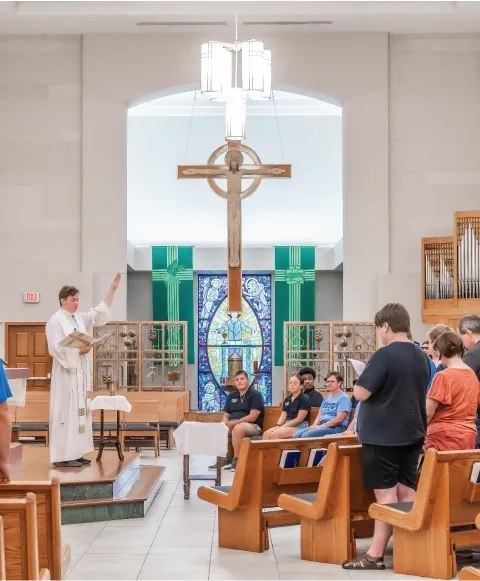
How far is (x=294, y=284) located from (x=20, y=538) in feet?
51.6

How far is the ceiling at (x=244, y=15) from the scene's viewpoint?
1398 centimetres

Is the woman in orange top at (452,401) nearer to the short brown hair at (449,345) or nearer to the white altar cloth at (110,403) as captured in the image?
the short brown hair at (449,345)

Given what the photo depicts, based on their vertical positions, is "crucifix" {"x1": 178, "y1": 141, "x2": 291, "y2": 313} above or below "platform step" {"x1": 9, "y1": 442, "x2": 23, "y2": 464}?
above

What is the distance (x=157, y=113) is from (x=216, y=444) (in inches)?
401

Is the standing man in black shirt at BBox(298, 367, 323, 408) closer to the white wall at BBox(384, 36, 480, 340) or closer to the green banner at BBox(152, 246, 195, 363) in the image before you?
the white wall at BBox(384, 36, 480, 340)

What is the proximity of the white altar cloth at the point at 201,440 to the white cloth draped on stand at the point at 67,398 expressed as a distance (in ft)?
2.80

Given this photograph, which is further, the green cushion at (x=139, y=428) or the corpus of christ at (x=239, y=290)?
the green cushion at (x=139, y=428)

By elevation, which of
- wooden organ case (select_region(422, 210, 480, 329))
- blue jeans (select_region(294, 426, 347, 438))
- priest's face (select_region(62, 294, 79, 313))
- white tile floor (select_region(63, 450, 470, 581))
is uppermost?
wooden organ case (select_region(422, 210, 480, 329))

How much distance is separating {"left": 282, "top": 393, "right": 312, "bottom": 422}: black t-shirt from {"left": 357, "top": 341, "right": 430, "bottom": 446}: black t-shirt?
16.8 ft

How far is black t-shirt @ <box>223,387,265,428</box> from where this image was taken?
11.4 metres

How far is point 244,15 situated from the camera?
46.6ft

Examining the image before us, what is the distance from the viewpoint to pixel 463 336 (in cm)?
675

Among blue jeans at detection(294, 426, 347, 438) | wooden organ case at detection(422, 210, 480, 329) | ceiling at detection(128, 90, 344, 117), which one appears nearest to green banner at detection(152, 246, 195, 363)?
ceiling at detection(128, 90, 344, 117)

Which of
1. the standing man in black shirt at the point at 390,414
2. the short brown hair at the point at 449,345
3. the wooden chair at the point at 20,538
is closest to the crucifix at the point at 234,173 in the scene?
the short brown hair at the point at 449,345
